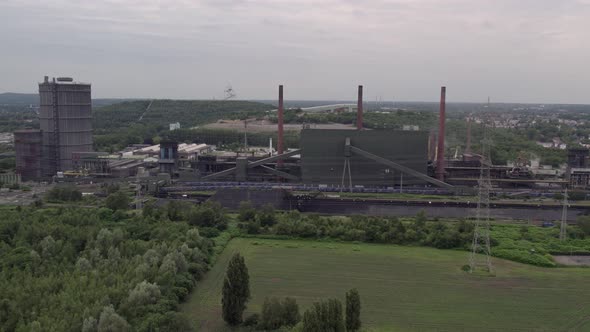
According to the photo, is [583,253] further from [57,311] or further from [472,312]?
[57,311]

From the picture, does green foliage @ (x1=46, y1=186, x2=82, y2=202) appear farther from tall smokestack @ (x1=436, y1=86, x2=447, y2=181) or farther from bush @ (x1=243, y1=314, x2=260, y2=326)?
tall smokestack @ (x1=436, y1=86, x2=447, y2=181)

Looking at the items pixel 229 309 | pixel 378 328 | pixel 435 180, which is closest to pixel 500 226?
pixel 435 180

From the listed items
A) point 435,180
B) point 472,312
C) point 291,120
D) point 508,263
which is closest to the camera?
point 472,312

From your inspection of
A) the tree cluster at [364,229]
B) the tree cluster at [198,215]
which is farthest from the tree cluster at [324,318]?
the tree cluster at [198,215]

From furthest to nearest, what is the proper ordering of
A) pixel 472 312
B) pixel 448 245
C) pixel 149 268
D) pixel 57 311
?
1. pixel 448 245
2. pixel 149 268
3. pixel 472 312
4. pixel 57 311

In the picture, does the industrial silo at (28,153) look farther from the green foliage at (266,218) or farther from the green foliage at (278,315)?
the green foliage at (278,315)

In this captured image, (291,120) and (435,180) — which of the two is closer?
(435,180)

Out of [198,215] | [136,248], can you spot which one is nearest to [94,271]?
[136,248]

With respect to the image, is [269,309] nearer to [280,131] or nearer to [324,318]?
[324,318]
